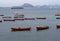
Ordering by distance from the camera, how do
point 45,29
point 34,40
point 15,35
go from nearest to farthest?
point 34,40 → point 15,35 → point 45,29

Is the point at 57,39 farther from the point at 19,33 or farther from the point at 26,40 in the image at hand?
the point at 19,33

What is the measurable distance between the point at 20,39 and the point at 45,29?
1843 cm

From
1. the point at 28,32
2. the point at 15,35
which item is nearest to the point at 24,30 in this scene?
the point at 28,32

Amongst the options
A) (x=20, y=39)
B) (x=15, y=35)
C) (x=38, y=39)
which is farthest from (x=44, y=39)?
(x=15, y=35)

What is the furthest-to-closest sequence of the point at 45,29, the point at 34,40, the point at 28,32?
the point at 45,29 < the point at 28,32 < the point at 34,40

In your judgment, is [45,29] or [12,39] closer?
[12,39]

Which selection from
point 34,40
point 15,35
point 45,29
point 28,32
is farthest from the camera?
point 45,29

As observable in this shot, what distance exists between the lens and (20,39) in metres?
56.2

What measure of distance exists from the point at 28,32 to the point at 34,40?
498 inches

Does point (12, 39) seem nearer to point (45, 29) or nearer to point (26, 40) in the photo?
point (26, 40)

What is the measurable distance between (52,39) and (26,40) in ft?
22.1

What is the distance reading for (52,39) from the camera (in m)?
55.2

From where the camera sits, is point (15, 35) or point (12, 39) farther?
point (15, 35)

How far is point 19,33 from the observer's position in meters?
65.1
